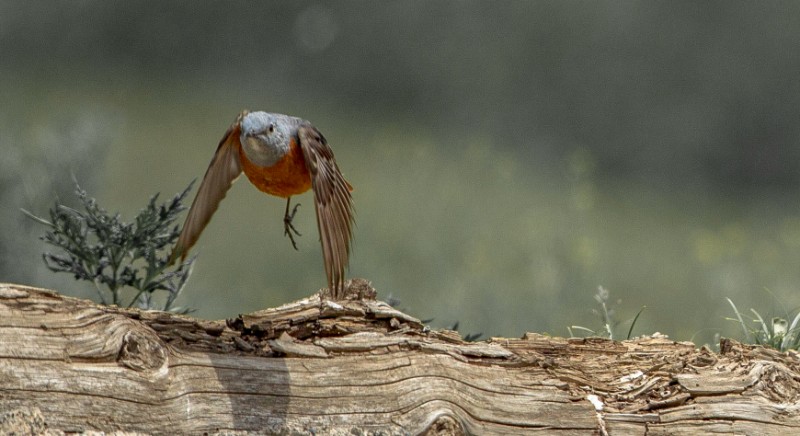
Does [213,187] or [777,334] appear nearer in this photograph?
[213,187]

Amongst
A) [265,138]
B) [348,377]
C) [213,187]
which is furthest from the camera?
[213,187]

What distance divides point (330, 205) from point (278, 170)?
→ 342 millimetres

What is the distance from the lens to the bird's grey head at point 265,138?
3.41 meters

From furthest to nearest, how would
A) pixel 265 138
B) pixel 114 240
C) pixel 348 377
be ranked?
pixel 114 240 → pixel 265 138 → pixel 348 377

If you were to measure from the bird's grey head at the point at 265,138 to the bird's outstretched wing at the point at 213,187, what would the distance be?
0.46 ft

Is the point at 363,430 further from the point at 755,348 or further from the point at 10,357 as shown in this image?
the point at 755,348

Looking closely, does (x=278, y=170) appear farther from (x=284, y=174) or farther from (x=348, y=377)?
(x=348, y=377)

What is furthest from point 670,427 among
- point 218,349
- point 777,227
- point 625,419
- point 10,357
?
point 777,227

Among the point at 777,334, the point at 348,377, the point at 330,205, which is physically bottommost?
the point at 348,377

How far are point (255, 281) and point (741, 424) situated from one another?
6247 millimetres

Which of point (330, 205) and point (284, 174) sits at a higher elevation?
point (284, 174)

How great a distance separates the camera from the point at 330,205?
3213 mm

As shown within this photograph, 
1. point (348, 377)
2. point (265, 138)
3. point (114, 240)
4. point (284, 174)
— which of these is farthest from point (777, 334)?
point (114, 240)

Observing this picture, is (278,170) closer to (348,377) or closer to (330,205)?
(330,205)
